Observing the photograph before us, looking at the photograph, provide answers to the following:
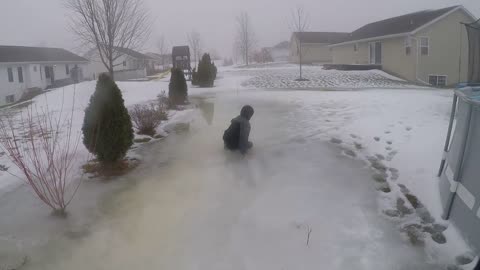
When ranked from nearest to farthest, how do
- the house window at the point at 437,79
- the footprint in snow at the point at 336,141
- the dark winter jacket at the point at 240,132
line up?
the dark winter jacket at the point at 240,132 < the footprint in snow at the point at 336,141 < the house window at the point at 437,79

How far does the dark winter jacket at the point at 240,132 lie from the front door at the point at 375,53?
25.8 metres

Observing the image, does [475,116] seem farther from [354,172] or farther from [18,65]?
[18,65]

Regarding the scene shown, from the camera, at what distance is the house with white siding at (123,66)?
36.3 metres

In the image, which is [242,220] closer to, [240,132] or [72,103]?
[240,132]

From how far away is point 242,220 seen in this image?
14.1ft

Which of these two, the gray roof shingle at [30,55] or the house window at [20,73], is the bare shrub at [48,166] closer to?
the house window at [20,73]

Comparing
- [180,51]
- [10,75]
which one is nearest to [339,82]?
[180,51]

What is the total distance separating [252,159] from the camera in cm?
658

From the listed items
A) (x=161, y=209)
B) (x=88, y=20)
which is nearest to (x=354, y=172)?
(x=161, y=209)

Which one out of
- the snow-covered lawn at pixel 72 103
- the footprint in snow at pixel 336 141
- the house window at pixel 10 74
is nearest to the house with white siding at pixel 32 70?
the house window at pixel 10 74

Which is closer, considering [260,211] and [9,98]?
[260,211]

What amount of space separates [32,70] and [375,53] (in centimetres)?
3027

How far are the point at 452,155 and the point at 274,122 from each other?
18.8ft

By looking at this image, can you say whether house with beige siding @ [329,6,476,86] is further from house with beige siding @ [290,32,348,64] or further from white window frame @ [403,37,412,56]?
house with beige siding @ [290,32,348,64]
